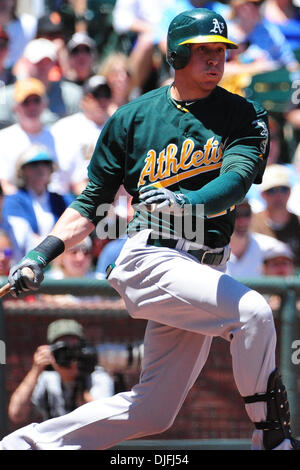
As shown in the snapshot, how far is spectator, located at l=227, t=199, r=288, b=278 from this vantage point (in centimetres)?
670

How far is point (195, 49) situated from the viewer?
4020mm

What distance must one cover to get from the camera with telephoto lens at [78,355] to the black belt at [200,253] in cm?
166

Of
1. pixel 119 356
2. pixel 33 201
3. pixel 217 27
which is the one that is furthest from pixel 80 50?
pixel 217 27

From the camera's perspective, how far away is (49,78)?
27.5 feet

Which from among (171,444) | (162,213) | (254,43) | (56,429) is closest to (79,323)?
(171,444)

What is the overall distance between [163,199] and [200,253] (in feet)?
1.87

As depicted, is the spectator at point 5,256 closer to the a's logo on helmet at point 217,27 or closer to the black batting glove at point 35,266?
the black batting glove at point 35,266

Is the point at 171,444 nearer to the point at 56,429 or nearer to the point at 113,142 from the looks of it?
the point at 56,429

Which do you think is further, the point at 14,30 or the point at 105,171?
the point at 14,30

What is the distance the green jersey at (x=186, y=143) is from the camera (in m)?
4.00

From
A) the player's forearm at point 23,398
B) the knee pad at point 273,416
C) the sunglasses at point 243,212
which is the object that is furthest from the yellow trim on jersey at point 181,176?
the sunglasses at point 243,212

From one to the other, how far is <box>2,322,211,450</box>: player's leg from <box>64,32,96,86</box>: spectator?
4817 mm

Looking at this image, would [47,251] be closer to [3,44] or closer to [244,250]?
[244,250]

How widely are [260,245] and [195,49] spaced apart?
3.03 m
